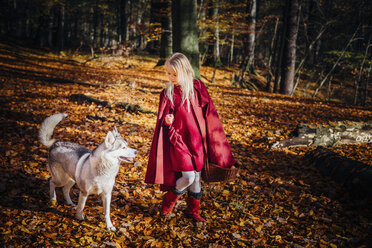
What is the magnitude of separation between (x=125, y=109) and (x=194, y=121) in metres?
4.66

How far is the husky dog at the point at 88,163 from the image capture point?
254 centimetres

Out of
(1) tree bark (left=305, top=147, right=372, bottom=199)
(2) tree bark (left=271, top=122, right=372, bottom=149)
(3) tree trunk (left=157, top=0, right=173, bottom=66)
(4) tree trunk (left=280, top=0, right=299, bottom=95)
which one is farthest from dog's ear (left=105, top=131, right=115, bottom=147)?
(3) tree trunk (left=157, top=0, right=173, bottom=66)

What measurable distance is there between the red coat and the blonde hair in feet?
0.28

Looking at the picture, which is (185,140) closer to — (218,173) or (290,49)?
(218,173)

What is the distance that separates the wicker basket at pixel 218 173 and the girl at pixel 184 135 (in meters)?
0.08

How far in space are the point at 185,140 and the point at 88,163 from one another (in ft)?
4.10

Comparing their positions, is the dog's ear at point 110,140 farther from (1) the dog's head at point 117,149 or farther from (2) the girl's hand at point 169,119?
(2) the girl's hand at point 169,119

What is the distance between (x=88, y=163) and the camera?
2.68 meters

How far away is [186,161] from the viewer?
2850 millimetres

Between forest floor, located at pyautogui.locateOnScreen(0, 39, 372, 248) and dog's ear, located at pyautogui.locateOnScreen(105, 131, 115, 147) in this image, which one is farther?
forest floor, located at pyautogui.locateOnScreen(0, 39, 372, 248)

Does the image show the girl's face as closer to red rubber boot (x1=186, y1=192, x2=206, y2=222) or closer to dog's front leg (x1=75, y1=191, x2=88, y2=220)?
red rubber boot (x1=186, y1=192, x2=206, y2=222)

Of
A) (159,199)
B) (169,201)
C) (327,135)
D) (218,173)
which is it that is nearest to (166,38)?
(327,135)

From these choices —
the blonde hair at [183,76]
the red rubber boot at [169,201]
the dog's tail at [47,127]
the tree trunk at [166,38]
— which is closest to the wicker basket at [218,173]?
the red rubber boot at [169,201]

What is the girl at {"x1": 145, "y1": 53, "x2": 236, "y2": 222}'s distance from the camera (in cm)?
286
